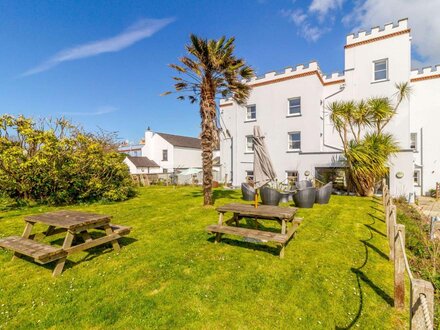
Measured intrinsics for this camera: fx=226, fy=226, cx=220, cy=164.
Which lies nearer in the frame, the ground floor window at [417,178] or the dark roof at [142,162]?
the ground floor window at [417,178]

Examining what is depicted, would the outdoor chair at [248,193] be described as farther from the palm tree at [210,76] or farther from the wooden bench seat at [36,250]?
the wooden bench seat at [36,250]

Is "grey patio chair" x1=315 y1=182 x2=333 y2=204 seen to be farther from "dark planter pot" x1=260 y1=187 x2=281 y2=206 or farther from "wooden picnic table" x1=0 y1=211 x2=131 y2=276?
"wooden picnic table" x1=0 y1=211 x2=131 y2=276

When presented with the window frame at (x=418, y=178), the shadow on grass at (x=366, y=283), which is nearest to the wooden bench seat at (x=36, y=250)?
the shadow on grass at (x=366, y=283)

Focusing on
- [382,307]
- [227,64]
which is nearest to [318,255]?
[382,307]

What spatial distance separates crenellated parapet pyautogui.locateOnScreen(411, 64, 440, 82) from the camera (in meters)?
18.3

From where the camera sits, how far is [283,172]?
66.1 ft

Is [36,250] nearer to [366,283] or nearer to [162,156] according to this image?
[366,283]

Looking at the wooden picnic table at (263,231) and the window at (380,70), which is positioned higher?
the window at (380,70)

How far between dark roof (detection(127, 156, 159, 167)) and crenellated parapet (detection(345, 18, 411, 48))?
31.3 meters

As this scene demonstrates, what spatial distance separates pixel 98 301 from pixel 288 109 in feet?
65.1

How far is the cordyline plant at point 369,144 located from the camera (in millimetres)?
14227

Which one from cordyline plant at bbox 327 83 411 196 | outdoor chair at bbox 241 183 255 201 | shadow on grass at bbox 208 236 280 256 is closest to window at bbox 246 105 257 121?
cordyline plant at bbox 327 83 411 196

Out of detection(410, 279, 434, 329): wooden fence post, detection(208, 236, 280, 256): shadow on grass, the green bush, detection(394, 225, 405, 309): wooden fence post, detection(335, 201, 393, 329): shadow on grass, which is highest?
the green bush

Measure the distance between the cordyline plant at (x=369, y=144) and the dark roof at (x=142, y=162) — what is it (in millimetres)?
29730
